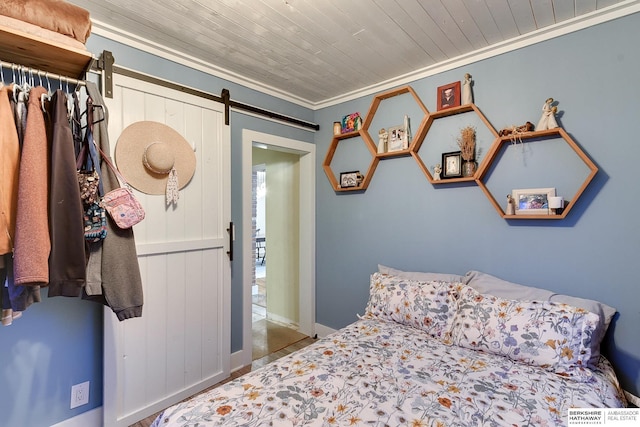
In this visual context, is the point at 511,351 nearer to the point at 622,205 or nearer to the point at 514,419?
the point at 514,419

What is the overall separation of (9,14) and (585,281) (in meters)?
3.21

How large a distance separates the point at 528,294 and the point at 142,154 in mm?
2623

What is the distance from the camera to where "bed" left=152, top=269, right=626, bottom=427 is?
45.7 inches

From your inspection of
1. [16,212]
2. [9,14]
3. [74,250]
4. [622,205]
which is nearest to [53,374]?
[74,250]

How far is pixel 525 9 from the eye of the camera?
5.52 ft

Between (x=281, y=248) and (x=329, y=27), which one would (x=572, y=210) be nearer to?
(x=329, y=27)

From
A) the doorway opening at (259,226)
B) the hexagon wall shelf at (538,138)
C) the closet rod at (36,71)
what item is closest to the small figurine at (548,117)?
the hexagon wall shelf at (538,138)

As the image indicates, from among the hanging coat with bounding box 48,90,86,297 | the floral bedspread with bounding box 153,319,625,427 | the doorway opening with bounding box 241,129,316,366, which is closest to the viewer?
the floral bedspread with bounding box 153,319,625,427

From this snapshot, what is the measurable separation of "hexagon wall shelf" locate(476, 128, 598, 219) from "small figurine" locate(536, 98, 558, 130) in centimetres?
4

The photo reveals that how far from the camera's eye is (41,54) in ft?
4.59

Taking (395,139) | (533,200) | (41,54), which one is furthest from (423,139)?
(41,54)

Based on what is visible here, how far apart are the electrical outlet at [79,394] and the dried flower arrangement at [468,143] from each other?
291cm

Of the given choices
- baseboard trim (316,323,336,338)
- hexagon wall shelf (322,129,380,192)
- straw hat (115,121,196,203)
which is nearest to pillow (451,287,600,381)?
hexagon wall shelf (322,129,380,192)

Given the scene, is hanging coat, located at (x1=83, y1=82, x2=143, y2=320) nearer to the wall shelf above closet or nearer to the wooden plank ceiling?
the wall shelf above closet
